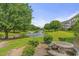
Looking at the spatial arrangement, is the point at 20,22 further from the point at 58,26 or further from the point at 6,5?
the point at 58,26

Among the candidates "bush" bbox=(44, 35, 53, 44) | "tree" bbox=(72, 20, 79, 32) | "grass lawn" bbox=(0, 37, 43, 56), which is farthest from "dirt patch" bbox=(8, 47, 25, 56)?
"tree" bbox=(72, 20, 79, 32)

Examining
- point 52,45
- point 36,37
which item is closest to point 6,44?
point 36,37

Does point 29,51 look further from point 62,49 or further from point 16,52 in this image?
point 62,49

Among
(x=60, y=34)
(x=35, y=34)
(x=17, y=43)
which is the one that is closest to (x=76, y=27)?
(x=60, y=34)

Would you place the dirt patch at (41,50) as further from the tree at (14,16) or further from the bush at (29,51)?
the tree at (14,16)

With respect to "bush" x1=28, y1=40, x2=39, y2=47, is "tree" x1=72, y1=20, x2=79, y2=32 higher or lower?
higher

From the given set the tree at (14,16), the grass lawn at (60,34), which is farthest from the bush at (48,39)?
the tree at (14,16)

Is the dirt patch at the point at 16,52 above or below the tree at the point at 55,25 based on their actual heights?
below

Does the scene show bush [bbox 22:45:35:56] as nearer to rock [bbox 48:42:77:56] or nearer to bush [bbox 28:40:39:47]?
bush [bbox 28:40:39:47]

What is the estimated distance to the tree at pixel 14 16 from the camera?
1.47 metres

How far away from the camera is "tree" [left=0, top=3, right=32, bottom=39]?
1.47m

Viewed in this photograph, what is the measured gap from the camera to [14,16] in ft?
4.87

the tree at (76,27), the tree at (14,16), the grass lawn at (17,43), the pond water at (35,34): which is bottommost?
the grass lawn at (17,43)

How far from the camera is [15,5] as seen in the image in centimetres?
148
